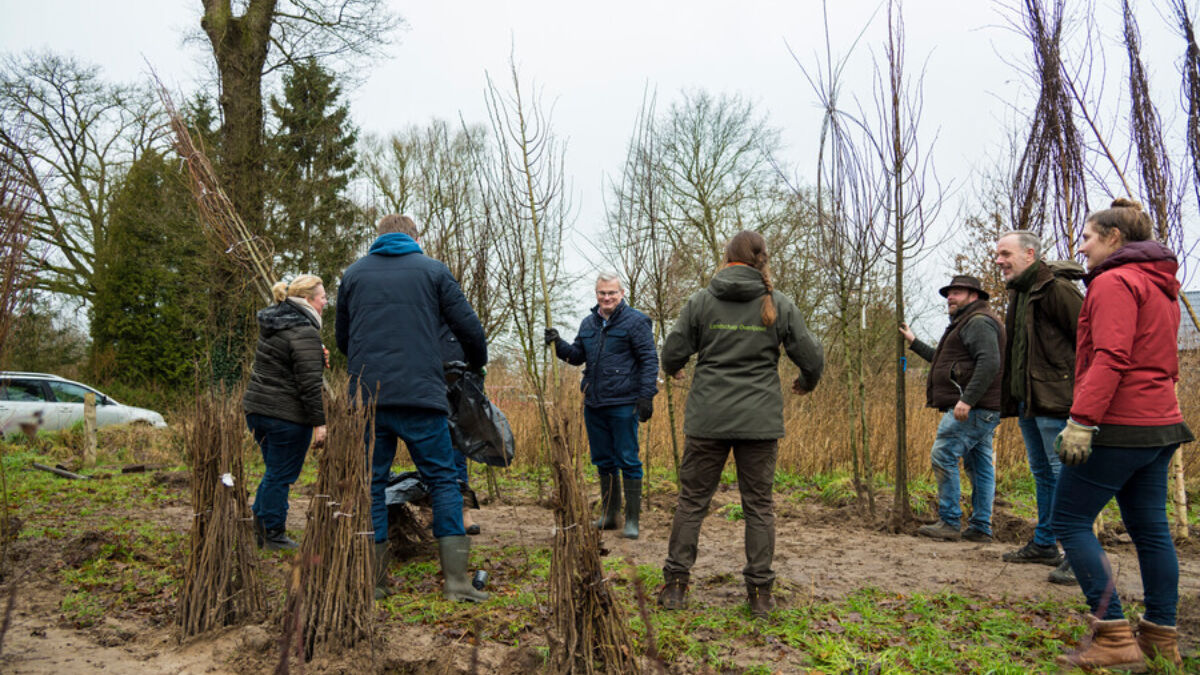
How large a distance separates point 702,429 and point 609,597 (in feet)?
4.20

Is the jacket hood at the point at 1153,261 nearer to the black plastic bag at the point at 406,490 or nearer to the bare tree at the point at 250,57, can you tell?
the black plastic bag at the point at 406,490

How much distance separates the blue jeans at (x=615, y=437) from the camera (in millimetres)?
5578

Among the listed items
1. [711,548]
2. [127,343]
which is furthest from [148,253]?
[711,548]

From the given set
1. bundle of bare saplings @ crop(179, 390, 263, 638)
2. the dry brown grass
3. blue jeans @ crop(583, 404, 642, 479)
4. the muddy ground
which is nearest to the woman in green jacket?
the muddy ground

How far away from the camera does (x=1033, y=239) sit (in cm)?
454

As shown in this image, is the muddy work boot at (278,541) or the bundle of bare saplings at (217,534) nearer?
the bundle of bare saplings at (217,534)

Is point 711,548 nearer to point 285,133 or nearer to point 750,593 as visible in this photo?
point 750,593

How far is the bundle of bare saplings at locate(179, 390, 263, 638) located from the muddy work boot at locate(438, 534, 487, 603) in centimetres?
82

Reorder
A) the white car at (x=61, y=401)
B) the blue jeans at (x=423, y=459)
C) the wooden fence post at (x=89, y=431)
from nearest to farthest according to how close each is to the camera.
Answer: the blue jeans at (x=423, y=459) < the wooden fence post at (x=89, y=431) < the white car at (x=61, y=401)

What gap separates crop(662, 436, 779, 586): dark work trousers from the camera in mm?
3740

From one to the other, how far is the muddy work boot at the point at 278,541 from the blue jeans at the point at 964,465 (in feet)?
14.3

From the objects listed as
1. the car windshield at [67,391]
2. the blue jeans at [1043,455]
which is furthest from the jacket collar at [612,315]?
the car windshield at [67,391]

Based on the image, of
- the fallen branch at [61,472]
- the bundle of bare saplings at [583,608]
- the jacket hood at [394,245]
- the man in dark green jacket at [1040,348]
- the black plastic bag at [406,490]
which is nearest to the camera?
the bundle of bare saplings at [583,608]

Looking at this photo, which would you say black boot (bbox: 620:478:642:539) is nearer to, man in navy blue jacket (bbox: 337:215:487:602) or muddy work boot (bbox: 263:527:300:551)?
man in navy blue jacket (bbox: 337:215:487:602)
